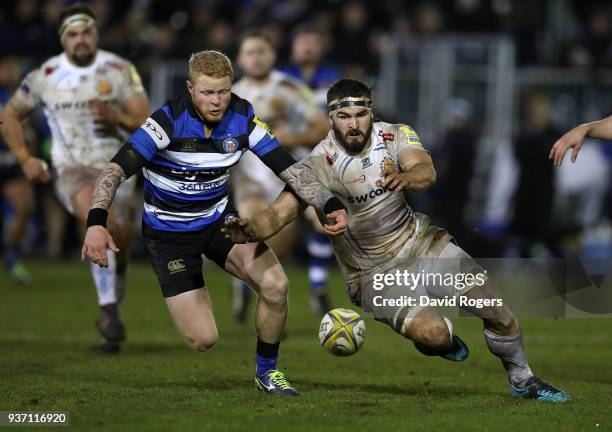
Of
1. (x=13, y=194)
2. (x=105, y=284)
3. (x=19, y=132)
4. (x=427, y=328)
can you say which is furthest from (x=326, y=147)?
(x=13, y=194)

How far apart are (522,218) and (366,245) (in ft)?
34.2

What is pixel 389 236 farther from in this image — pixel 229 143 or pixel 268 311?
pixel 229 143

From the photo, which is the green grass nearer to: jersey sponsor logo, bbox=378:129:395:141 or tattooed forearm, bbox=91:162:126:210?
tattooed forearm, bbox=91:162:126:210

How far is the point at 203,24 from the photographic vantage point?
20.6m

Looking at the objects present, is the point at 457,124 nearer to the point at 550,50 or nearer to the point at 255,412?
the point at 550,50

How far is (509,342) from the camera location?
7.71 meters

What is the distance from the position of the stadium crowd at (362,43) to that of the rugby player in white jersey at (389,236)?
29.8 ft

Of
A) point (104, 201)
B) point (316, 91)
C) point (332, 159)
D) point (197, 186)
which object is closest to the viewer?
point (104, 201)

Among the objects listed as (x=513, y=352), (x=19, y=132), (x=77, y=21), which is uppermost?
(x=77, y=21)

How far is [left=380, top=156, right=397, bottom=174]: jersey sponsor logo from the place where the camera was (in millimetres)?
7883

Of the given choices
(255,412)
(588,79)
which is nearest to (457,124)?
(588,79)

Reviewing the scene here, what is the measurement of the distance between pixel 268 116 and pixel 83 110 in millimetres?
2408

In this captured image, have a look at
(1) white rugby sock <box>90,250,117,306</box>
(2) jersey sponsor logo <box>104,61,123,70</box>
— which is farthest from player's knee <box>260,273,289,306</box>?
(2) jersey sponsor logo <box>104,61,123,70</box>

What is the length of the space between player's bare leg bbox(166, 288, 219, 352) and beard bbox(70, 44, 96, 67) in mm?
3344
